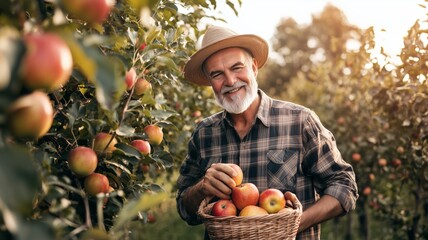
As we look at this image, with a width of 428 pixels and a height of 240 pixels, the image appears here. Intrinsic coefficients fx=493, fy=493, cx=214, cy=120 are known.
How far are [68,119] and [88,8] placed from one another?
0.68 metres

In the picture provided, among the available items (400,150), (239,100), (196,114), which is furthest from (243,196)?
(400,150)

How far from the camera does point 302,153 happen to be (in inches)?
99.3

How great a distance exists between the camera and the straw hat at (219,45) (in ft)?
8.76

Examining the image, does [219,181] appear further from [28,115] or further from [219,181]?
[28,115]

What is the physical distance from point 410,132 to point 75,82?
2847 mm

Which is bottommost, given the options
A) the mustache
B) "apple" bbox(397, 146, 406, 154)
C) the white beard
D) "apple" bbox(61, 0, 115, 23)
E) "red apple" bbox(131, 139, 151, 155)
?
"apple" bbox(397, 146, 406, 154)

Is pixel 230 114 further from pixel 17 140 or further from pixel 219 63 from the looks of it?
pixel 17 140

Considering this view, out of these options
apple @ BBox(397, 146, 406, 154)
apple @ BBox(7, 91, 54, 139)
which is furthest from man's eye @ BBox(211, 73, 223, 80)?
apple @ BBox(397, 146, 406, 154)

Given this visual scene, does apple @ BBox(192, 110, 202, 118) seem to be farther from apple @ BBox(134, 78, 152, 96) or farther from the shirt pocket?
apple @ BBox(134, 78, 152, 96)

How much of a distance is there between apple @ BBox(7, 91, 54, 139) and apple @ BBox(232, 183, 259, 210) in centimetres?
127

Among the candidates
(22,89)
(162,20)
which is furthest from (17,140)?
(162,20)

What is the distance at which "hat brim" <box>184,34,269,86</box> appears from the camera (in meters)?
2.69

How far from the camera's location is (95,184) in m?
1.47

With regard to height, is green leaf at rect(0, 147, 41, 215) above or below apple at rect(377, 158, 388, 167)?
above
